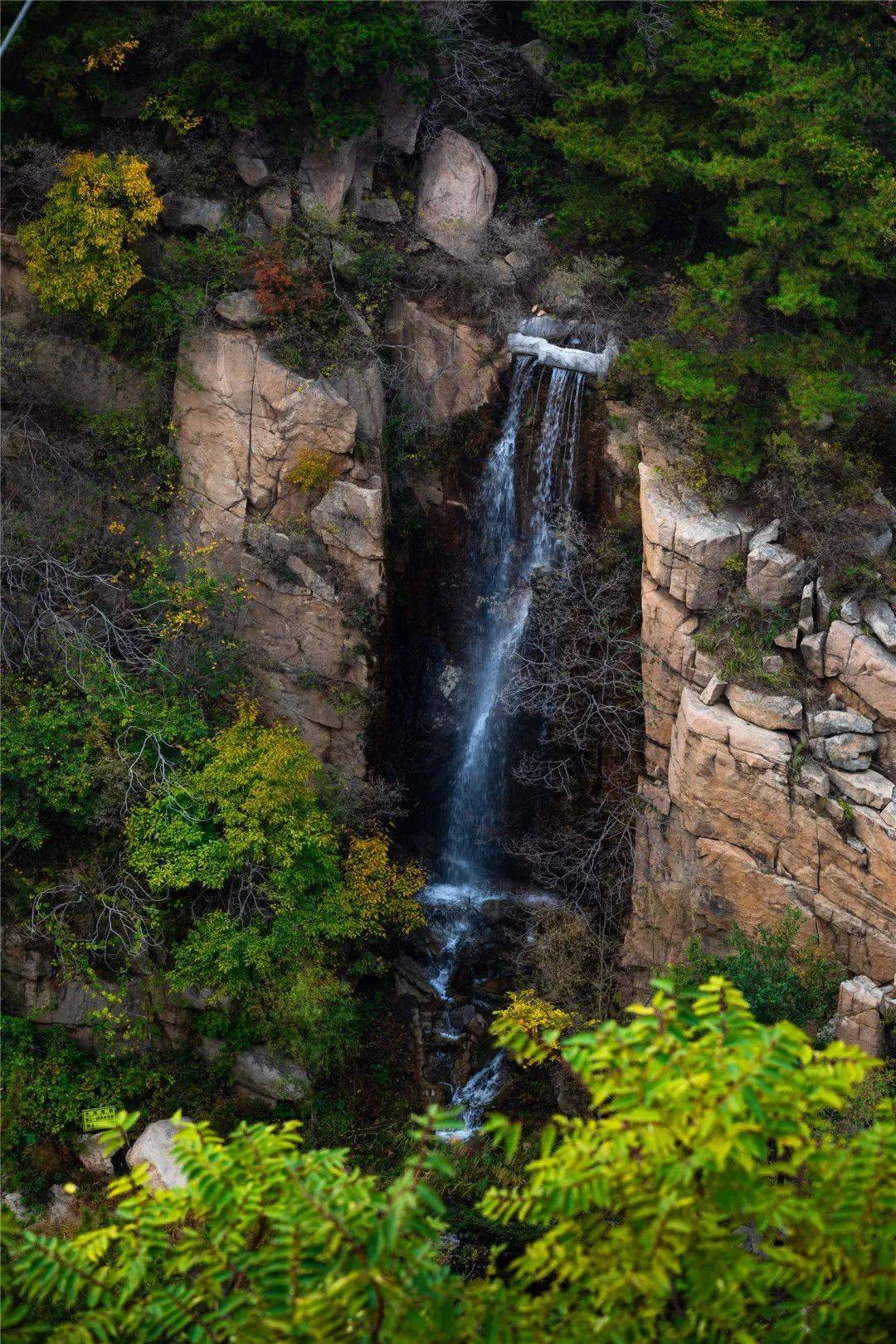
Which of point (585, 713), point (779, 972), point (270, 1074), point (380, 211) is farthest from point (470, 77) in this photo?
point (270, 1074)

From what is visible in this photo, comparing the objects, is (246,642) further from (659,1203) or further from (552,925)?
(659,1203)

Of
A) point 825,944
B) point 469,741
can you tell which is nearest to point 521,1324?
point 825,944

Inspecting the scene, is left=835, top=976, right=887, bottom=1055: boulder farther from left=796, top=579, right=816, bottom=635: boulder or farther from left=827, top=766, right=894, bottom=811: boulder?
left=796, top=579, right=816, bottom=635: boulder

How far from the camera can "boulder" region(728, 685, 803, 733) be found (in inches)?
591

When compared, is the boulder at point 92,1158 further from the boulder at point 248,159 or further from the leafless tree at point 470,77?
the leafless tree at point 470,77

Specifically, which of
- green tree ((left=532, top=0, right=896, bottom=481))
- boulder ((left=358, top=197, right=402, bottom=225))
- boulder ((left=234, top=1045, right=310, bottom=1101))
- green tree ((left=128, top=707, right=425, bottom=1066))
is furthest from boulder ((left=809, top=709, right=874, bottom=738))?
boulder ((left=358, top=197, right=402, bottom=225))

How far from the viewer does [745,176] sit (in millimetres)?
15828

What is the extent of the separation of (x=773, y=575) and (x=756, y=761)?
266cm

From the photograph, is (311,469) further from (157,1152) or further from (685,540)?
(157,1152)

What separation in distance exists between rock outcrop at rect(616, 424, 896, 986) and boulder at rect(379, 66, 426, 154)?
7.57 metres

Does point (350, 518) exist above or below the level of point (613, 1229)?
below

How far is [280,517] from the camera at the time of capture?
59.6 ft

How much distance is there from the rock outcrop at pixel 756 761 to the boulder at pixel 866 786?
0.02 metres

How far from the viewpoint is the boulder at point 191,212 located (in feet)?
59.3
